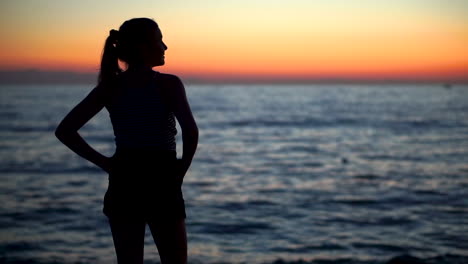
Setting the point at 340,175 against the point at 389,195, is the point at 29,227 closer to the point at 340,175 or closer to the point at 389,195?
the point at 389,195

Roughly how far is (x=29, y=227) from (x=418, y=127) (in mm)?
34151

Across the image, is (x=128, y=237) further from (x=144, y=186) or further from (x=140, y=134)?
(x=140, y=134)

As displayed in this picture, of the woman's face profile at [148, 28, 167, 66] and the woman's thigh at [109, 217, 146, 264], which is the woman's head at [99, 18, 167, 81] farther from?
the woman's thigh at [109, 217, 146, 264]

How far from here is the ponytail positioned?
2541 millimetres

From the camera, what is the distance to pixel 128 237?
8.40ft

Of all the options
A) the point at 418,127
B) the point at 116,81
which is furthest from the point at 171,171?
the point at 418,127

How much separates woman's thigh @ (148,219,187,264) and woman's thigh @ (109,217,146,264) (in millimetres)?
74

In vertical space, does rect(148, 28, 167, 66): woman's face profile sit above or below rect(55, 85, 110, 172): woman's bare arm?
above

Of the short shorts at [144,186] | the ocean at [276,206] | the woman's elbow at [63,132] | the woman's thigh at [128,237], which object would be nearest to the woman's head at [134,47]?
the woman's elbow at [63,132]

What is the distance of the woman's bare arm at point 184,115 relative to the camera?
94.1 inches

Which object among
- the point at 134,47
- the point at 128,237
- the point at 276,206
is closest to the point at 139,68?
the point at 134,47

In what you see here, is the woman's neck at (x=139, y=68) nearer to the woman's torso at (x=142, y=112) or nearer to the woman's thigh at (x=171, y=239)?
the woman's torso at (x=142, y=112)

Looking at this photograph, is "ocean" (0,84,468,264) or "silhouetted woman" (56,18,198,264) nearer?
"silhouetted woman" (56,18,198,264)

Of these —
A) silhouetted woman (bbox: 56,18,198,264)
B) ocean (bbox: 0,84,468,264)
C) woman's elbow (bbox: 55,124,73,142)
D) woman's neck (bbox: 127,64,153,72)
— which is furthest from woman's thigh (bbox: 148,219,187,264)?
ocean (bbox: 0,84,468,264)
